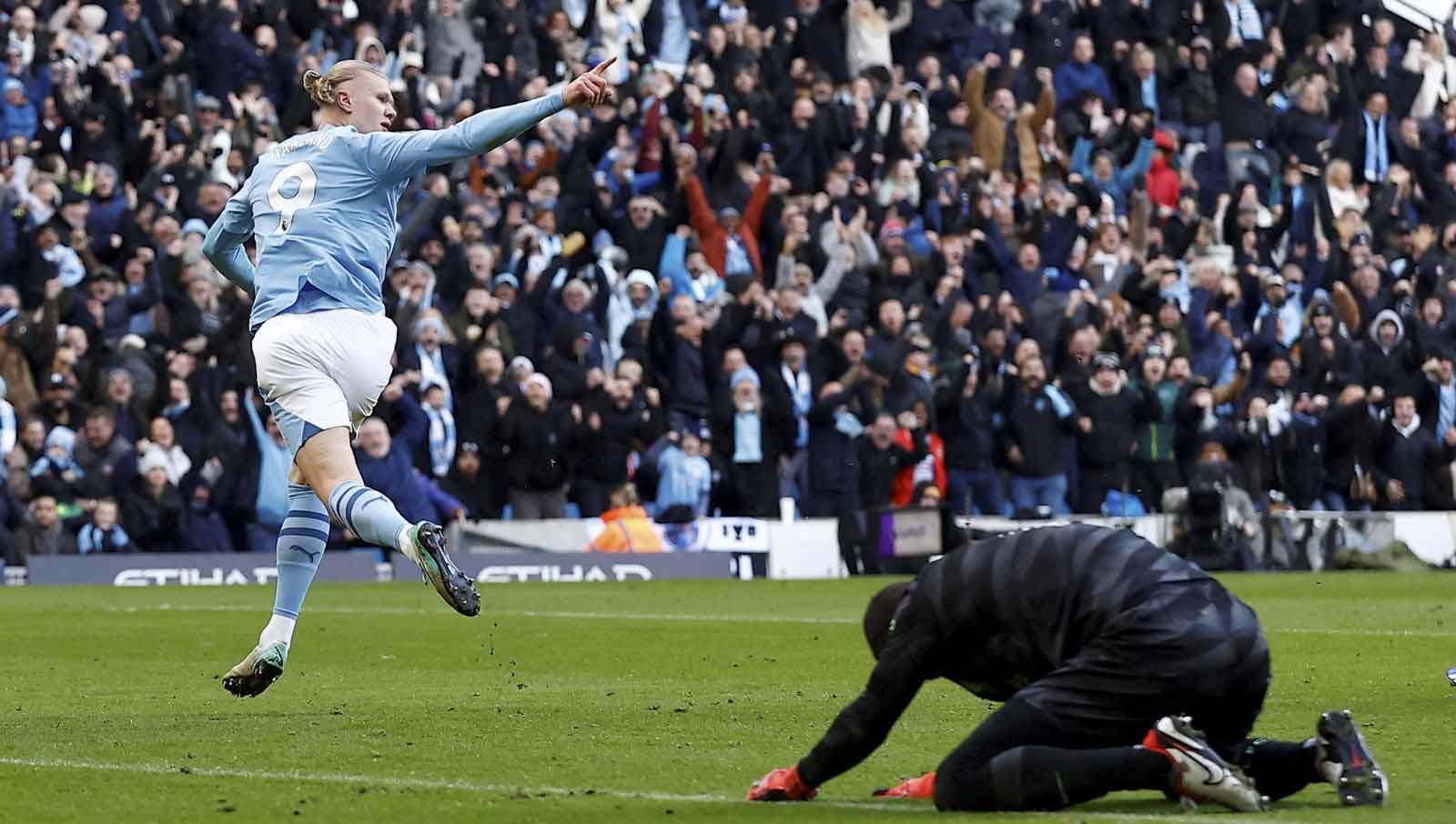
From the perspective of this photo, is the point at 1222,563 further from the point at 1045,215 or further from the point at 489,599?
the point at 489,599

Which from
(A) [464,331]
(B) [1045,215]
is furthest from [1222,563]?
(A) [464,331]

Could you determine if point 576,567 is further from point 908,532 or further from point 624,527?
point 908,532

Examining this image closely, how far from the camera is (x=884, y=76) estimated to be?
95.3 ft

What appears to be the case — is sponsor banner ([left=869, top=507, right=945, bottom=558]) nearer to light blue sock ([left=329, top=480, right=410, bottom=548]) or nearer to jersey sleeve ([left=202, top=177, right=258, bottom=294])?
jersey sleeve ([left=202, top=177, right=258, bottom=294])

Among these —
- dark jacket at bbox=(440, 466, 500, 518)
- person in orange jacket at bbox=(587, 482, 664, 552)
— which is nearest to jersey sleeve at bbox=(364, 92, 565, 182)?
dark jacket at bbox=(440, 466, 500, 518)

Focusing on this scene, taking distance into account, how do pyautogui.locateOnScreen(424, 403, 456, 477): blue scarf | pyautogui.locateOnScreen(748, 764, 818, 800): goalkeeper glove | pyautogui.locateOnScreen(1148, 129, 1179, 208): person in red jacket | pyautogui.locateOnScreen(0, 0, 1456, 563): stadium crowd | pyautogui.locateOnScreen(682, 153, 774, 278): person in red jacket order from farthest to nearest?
pyautogui.locateOnScreen(1148, 129, 1179, 208): person in red jacket
pyautogui.locateOnScreen(682, 153, 774, 278): person in red jacket
pyautogui.locateOnScreen(424, 403, 456, 477): blue scarf
pyautogui.locateOnScreen(0, 0, 1456, 563): stadium crowd
pyautogui.locateOnScreen(748, 764, 818, 800): goalkeeper glove

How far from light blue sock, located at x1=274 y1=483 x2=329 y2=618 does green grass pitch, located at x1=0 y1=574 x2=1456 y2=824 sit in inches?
19.2

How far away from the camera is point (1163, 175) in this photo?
29641 mm

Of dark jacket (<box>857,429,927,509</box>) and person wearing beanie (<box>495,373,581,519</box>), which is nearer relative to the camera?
person wearing beanie (<box>495,373,581,519</box>)

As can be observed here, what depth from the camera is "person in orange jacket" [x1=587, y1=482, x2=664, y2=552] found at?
22.7 m

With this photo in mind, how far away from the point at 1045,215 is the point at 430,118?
6.88 m

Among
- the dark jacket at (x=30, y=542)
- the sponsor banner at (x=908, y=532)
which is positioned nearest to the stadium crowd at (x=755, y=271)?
the dark jacket at (x=30, y=542)

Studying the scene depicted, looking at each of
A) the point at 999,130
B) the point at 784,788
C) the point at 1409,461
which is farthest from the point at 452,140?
the point at 999,130

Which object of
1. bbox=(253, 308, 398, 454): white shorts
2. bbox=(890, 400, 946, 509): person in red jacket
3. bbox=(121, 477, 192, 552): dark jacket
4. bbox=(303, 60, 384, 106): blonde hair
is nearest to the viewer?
bbox=(253, 308, 398, 454): white shorts
